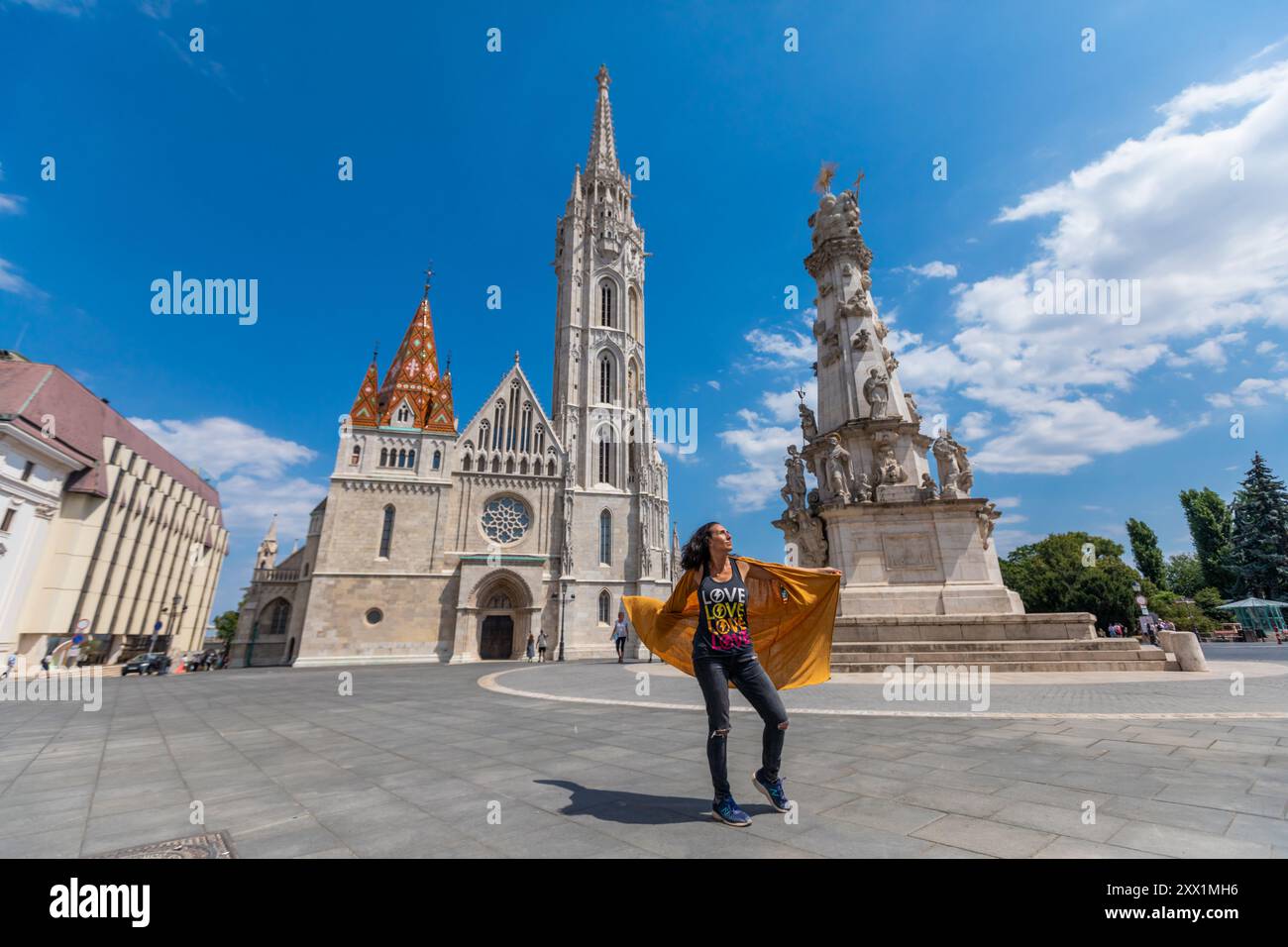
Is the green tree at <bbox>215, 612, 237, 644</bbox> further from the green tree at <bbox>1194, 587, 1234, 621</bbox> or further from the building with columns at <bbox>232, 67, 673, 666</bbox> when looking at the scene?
the green tree at <bbox>1194, 587, 1234, 621</bbox>

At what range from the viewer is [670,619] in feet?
14.6

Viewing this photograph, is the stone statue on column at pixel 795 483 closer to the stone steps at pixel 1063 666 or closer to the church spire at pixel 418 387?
the stone steps at pixel 1063 666

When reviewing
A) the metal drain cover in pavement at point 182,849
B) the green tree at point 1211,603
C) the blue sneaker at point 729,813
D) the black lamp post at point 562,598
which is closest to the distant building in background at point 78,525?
the black lamp post at point 562,598

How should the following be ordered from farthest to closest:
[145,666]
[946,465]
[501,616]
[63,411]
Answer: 1. [501,616]
2. [63,411]
3. [145,666]
4. [946,465]

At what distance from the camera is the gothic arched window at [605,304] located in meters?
43.5

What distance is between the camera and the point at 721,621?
358 cm

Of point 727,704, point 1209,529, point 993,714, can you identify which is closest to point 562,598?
point 993,714

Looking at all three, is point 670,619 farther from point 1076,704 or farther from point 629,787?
point 1076,704

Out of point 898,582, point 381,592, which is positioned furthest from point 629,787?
point 381,592

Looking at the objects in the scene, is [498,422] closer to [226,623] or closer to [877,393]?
[877,393]

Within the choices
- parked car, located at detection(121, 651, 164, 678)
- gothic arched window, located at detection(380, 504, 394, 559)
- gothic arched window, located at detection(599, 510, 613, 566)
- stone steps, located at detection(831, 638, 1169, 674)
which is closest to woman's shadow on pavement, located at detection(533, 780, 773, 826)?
stone steps, located at detection(831, 638, 1169, 674)

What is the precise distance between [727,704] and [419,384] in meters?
Answer: 41.7

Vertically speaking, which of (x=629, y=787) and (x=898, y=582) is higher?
(x=898, y=582)
